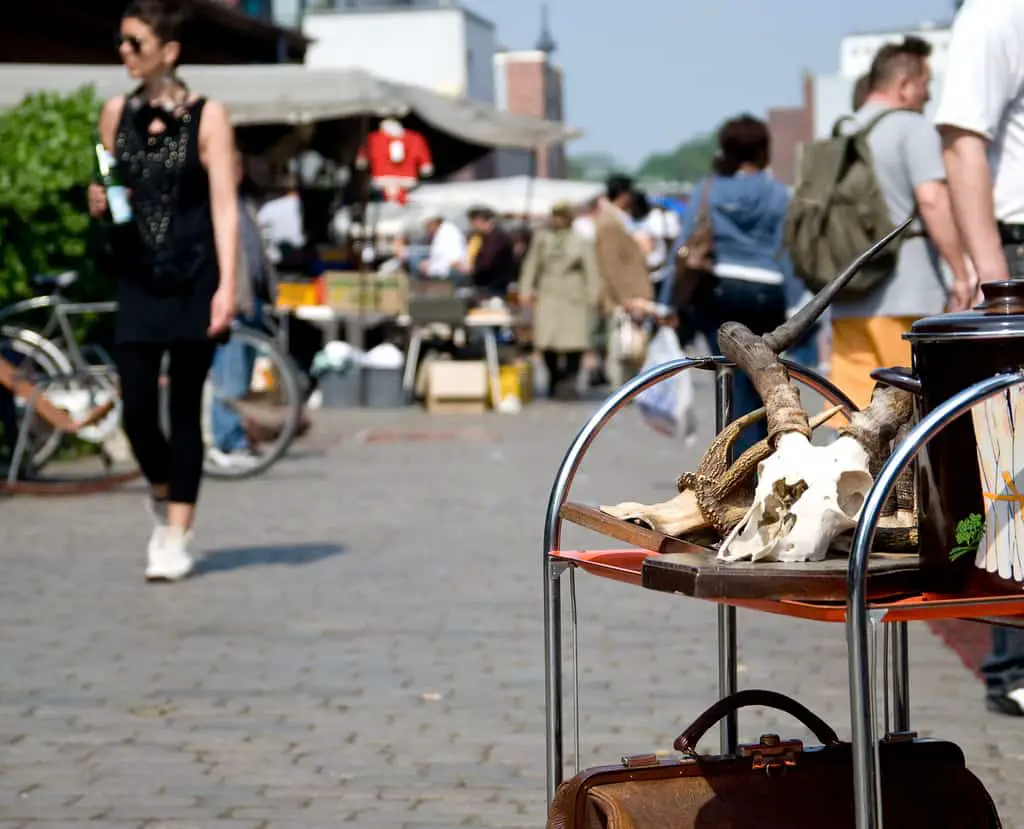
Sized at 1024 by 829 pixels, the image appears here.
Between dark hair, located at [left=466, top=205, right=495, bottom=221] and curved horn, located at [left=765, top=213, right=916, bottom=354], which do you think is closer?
curved horn, located at [left=765, top=213, right=916, bottom=354]

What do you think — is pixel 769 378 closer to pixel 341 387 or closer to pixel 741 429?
pixel 741 429

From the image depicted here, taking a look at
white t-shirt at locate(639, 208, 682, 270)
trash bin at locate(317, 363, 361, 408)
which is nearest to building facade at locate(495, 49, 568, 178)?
white t-shirt at locate(639, 208, 682, 270)

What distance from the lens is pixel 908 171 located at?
21.9 ft

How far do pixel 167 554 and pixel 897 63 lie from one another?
3.37 meters

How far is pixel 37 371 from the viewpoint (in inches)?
436

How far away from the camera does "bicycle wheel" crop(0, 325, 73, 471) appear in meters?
10.9

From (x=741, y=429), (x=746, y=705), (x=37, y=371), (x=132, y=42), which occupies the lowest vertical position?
(x=746, y=705)

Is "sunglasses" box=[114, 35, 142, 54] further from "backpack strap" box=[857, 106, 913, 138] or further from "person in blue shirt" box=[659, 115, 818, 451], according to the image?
"person in blue shirt" box=[659, 115, 818, 451]

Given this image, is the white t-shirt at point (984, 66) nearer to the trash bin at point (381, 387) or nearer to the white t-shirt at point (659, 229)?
the trash bin at point (381, 387)

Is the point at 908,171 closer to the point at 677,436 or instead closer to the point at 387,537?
the point at 387,537

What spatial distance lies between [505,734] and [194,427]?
2.98m

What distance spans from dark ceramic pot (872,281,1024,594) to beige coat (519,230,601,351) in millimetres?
17087

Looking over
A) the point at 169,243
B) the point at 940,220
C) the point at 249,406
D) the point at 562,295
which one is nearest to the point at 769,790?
the point at 940,220

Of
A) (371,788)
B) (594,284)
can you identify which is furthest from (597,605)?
(594,284)
